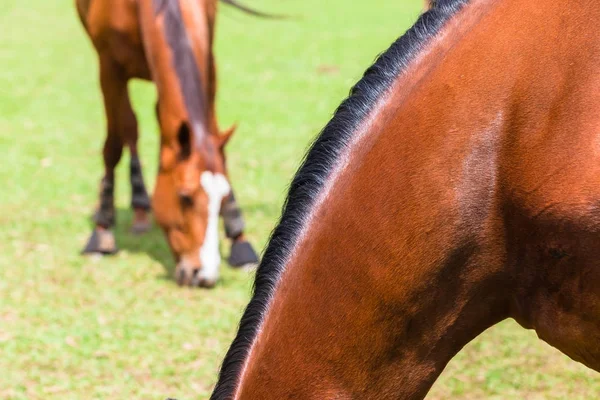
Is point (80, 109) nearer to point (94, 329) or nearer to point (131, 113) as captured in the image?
point (131, 113)

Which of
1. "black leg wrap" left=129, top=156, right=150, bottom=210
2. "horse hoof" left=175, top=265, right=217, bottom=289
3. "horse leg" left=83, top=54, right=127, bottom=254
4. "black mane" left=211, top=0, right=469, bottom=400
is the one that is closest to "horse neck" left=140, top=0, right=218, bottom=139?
"horse leg" left=83, top=54, right=127, bottom=254

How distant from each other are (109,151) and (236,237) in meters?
1.12

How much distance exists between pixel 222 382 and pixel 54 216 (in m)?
4.84

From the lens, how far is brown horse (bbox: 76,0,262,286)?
200 inches

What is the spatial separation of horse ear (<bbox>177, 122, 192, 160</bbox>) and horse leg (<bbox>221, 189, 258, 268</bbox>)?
56cm

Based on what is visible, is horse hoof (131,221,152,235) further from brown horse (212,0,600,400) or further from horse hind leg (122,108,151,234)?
brown horse (212,0,600,400)

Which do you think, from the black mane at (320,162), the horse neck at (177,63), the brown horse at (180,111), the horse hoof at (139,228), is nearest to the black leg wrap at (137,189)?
the horse hoof at (139,228)

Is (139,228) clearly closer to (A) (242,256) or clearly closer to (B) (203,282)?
(A) (242,256)

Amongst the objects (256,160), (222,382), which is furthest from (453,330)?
(256,160)

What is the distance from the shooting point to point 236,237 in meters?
5.69

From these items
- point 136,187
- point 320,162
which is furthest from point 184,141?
point 320,162

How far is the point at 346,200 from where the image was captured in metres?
2.00

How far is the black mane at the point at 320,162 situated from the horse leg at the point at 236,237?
3520 mm

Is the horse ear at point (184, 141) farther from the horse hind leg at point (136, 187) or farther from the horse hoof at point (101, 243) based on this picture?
the horse hind leg at point (136, 187)
